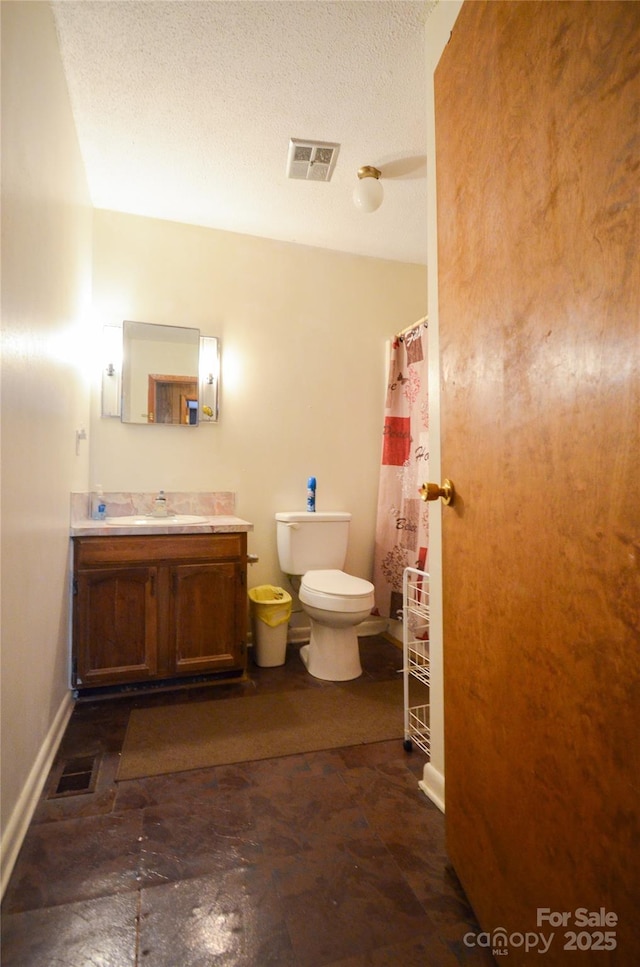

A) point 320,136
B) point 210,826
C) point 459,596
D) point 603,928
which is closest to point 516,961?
point 603,928

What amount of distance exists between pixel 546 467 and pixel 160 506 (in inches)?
81.0

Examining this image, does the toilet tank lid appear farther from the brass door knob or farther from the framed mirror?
the brass door knob

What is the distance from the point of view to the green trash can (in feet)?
7.45

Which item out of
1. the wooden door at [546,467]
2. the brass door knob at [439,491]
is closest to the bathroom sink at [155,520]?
the brass door knob at [439,491]

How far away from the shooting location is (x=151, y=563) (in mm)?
1972

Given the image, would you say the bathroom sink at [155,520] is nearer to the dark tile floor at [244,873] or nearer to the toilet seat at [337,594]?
the toilet seat at [337,594]

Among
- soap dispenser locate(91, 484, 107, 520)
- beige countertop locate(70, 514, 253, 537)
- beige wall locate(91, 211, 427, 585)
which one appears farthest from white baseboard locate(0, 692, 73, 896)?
beige wall locate(91, 211, 427, 585)

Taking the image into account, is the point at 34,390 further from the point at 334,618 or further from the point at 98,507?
the point at 334,618

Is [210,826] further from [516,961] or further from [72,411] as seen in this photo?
[72,411]

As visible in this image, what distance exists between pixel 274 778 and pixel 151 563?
1.05m

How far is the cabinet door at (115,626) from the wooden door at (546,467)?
4.86 feet

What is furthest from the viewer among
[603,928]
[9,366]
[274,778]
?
[274,778]

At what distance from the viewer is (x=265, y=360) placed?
2.62m

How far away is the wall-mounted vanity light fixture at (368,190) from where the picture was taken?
1.98 meters
